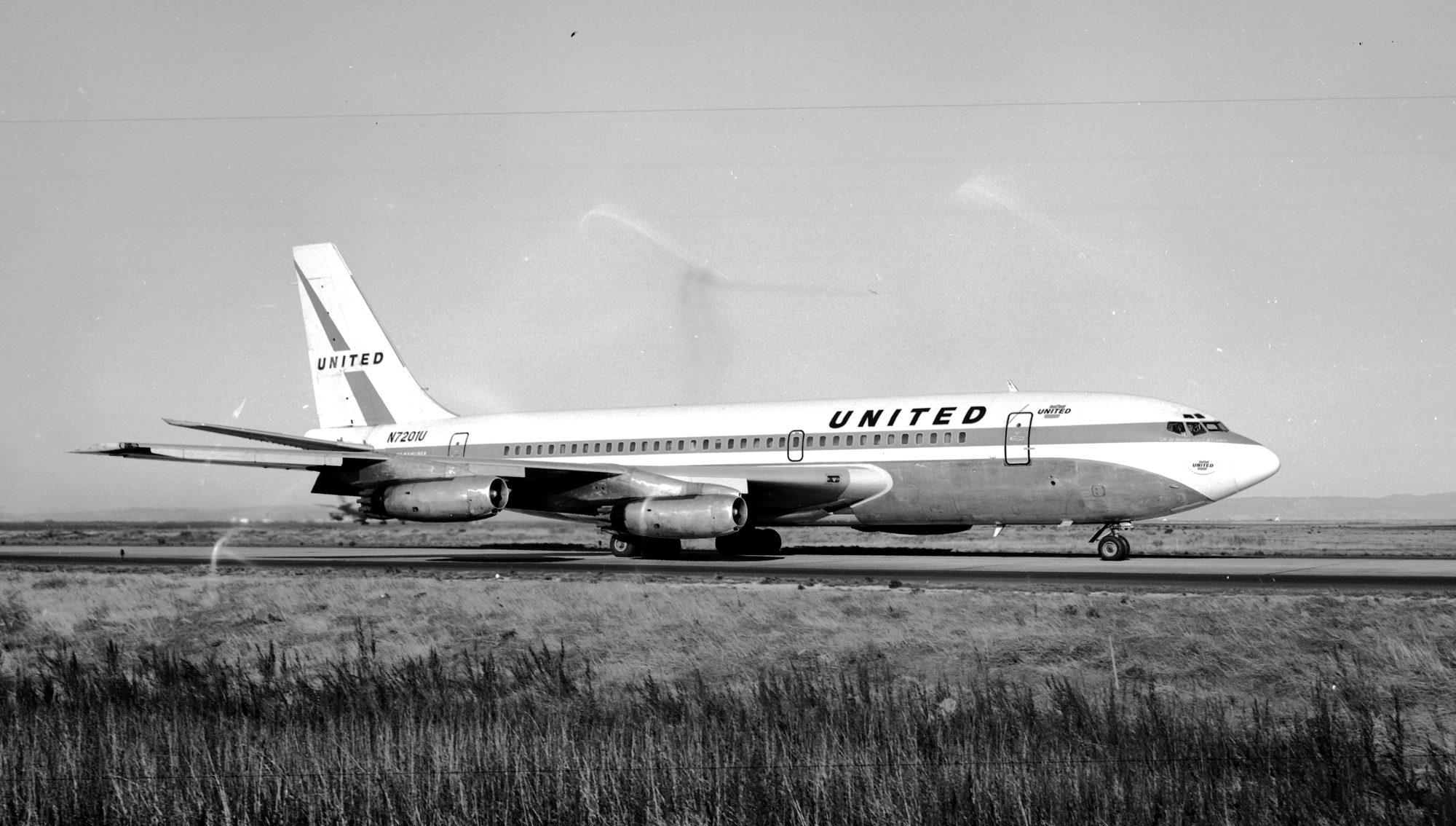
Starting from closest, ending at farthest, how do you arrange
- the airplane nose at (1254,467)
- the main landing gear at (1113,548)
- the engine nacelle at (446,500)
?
the airplane nose at (1254,467)
the main landing gear at (1113,548)
the engine nacelle at (446,500)

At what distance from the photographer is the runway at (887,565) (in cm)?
2497

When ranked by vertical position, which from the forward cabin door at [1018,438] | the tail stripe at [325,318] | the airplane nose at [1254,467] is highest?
the tail stripe at [325,318]

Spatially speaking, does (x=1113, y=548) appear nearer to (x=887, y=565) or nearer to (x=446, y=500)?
(x=887, y=565)

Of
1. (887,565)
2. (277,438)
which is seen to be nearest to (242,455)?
(277,438)

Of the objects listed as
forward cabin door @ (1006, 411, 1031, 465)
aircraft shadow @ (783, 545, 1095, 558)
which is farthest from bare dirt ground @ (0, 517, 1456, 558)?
forward cabin door @ (1006, 411, 1031, 465)

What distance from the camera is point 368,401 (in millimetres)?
45594

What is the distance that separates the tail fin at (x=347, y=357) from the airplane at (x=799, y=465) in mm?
3041

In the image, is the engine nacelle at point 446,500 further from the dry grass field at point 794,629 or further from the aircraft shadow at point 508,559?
the dry grass field at point 794,629

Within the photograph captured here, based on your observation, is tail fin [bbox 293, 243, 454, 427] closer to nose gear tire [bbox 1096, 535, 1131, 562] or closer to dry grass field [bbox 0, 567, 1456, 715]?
dry grass field [bbox 0, 567, 1456, 715]

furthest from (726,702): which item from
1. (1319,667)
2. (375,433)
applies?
(375,433)

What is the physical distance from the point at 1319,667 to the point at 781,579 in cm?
1168

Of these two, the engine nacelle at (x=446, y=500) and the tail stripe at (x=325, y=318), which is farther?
the tail stripe at (x=325, y=318)

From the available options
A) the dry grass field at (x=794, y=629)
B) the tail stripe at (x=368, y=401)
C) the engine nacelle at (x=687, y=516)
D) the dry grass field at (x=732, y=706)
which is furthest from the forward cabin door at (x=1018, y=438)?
the tail stripe at (x=368, y=401)

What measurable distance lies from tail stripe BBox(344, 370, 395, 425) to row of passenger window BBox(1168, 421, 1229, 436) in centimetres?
2556
